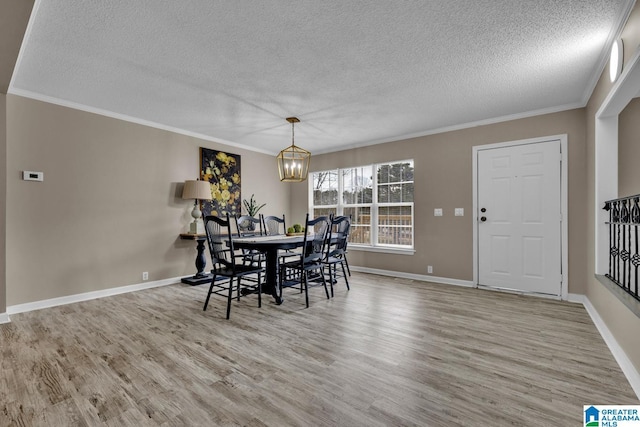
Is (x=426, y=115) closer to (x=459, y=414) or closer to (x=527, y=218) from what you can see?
(x=527, y=218)

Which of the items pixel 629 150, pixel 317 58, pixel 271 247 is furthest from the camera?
pixel 271 247

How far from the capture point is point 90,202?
3922 millimetres

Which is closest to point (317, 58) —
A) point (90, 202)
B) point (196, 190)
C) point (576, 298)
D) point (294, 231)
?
point (294, 231)

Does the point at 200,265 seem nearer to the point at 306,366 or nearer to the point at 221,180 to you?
the point at 221,180

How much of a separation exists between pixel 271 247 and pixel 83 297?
8.74ft

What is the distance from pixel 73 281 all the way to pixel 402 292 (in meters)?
4.33

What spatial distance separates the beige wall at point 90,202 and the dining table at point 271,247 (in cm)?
175

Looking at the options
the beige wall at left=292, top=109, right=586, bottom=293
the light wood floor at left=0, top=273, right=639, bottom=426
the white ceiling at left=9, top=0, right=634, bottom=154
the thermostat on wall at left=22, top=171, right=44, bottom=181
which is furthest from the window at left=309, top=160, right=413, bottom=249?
the thermostat on wall at left=22, top=171, right=44, bottom=181

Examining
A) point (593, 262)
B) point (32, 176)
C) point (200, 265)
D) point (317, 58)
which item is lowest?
point (200, 265)

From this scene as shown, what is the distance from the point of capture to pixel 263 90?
3350mm

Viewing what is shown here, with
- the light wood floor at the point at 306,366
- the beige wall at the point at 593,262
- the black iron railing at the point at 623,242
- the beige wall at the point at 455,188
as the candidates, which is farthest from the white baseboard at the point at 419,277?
the black iron railing at the point at 623,242

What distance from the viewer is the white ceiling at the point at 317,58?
6.84ft

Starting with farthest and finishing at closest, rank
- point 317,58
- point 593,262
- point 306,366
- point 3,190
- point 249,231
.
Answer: point 249,231 < point 593,262 < point 3,190 < point 317,58 < point 306,366

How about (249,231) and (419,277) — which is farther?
(249,231)
